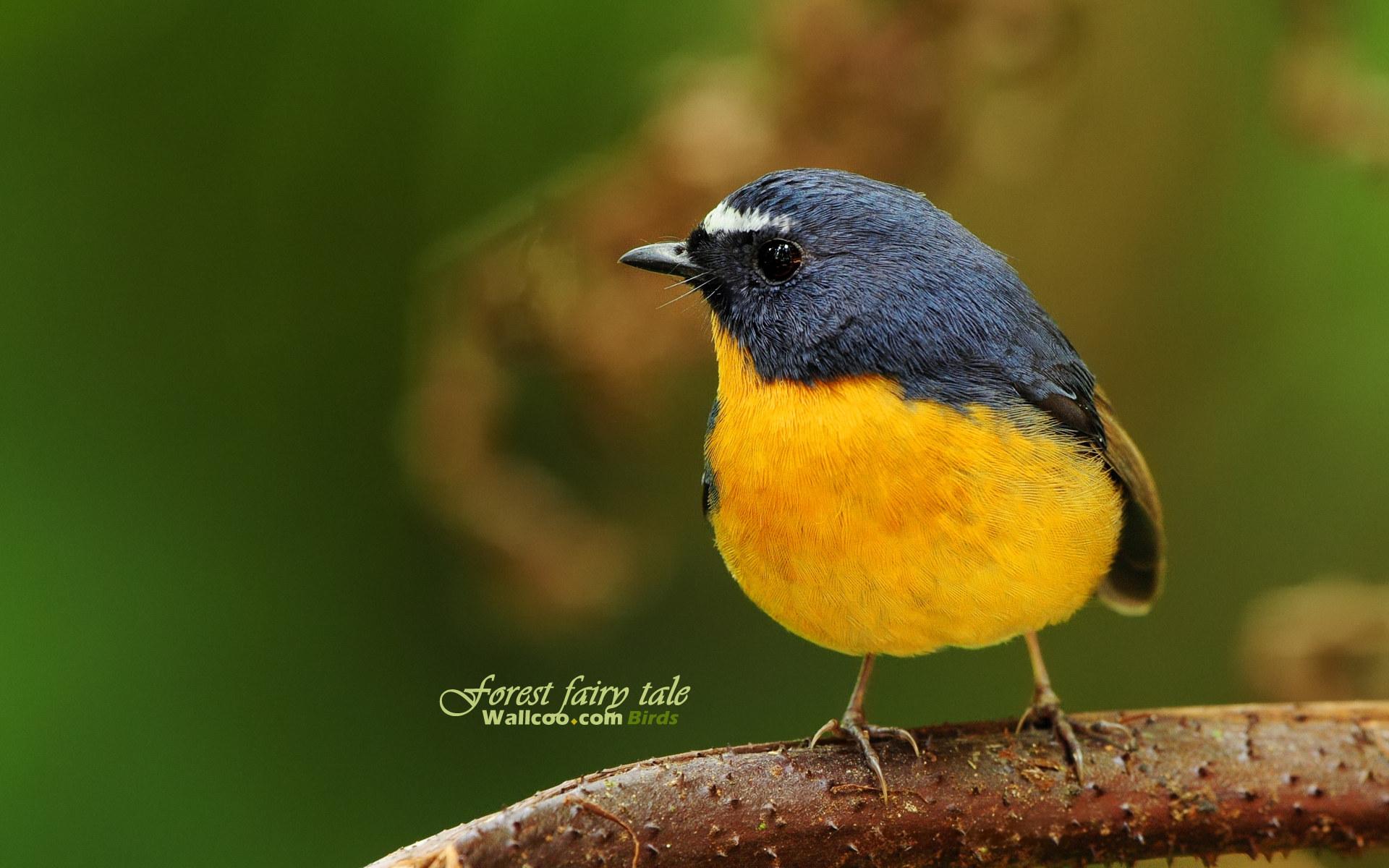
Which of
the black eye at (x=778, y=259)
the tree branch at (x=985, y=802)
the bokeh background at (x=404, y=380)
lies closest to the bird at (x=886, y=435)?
the black eye at (x=778, y=259)

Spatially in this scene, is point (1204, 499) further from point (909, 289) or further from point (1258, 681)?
point (909, 289)

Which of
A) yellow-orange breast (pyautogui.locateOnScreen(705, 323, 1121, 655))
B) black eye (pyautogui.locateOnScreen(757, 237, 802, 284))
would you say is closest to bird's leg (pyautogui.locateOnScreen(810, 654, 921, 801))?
yellow-orange breast (pyautogui.locateOnScreen(705, 323, 1121, 655))

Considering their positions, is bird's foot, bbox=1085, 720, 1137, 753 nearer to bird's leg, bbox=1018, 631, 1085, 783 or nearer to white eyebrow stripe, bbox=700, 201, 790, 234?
bird's leg, bbox=1018, 631, 1085, 783

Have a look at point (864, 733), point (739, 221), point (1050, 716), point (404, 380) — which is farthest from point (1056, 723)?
point (404, 380)

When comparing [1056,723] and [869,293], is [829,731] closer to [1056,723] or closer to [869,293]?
[1056,723]

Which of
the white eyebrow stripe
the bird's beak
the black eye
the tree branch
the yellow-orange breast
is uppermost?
the white eyebrow stripe

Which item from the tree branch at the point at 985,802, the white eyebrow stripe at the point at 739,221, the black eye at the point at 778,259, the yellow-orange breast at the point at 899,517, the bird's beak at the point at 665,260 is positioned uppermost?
the white eyebrow stripe at the point at 739,221

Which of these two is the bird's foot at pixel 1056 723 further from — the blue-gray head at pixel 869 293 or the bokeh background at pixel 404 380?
the bokeh background at pixel 404 380
